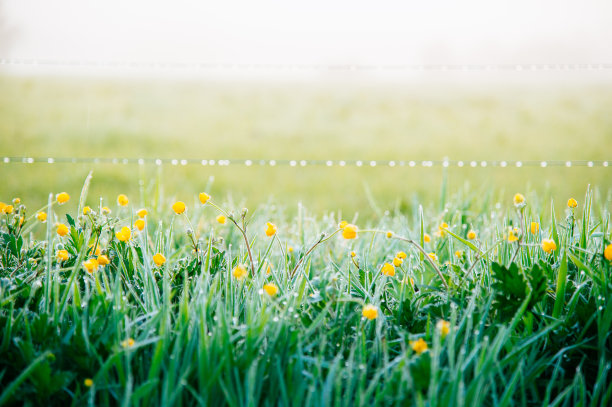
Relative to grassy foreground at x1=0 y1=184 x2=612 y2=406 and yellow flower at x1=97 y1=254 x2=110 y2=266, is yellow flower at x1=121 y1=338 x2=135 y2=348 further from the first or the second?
yellow flower at x1=97 y1=254 x2=110 y2=266

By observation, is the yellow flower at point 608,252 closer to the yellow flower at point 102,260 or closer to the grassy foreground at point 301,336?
the grassy foreground at point 301,336

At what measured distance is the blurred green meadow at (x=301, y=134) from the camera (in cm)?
348

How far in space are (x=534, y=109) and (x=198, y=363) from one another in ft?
16.8

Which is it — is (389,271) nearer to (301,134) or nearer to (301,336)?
(301,336)

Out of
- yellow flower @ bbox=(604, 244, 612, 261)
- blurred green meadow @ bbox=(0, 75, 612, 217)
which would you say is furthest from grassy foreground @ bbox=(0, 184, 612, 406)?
blurred green meadow @ bbox=(0, 75, 612, 217)

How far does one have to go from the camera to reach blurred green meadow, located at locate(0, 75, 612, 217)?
3482 millimetres

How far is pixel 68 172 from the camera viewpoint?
3.62 m

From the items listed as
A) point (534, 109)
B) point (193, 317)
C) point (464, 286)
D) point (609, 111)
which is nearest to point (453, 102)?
point (534, 109)

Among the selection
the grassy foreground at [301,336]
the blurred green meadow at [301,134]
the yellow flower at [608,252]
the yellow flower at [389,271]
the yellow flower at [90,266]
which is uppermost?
the blurred green meadow at [301,134]

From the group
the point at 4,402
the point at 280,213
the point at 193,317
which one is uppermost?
the point at 280,213

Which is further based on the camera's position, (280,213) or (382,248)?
(280,213)

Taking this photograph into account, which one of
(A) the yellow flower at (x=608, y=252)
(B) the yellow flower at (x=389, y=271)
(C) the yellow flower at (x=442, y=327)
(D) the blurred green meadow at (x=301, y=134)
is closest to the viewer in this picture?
(C) the yellow flower at (x=442, y=327)

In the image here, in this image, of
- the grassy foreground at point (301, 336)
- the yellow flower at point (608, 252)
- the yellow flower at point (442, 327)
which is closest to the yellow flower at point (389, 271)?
the grassy foreground at point (301, 336)

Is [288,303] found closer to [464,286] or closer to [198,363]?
[198,363]
